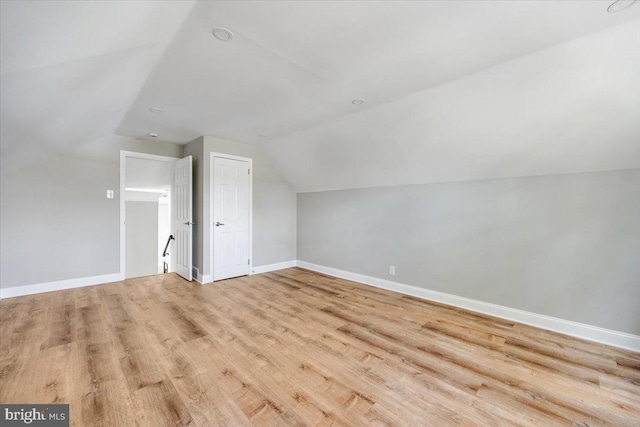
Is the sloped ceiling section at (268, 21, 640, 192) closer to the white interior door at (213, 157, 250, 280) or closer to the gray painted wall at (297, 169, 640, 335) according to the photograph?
the gray painted wall at (297, 169, 640, 335)

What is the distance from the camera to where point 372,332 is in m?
2.62

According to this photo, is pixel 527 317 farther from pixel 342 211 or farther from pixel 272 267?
pixel 272 267

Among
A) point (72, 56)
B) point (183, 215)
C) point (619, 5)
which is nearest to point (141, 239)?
point (183, 215)

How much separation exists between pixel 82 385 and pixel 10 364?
79cm

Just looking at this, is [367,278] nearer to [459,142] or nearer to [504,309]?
[504,309]

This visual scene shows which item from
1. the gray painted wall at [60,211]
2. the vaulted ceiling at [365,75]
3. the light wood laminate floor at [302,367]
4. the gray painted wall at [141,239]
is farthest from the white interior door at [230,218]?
the gray painted wall at [141,239]

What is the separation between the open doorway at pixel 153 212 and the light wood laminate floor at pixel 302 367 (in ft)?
4.97

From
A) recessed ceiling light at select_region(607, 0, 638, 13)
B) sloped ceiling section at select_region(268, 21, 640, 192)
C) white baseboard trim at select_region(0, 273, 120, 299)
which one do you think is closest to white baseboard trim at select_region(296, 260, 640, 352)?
sloped ceiling section at select_region(268, 21, 640, 192)

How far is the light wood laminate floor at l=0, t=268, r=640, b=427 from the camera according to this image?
158 centimetres

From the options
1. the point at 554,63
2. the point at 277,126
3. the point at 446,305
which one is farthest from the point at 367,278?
the point at 554,63

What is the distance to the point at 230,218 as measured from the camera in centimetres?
459

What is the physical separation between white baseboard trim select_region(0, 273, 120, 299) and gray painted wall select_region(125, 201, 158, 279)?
268 cm

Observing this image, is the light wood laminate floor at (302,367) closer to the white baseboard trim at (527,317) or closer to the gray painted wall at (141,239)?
the white baseboard trim at (527,317)

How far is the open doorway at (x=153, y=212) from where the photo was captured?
4.43m
